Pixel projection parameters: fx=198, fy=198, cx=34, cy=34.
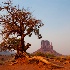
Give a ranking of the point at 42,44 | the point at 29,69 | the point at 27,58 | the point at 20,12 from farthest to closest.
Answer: the point at 42,44 < the point at 20,12 < the point at 27,58 < the point at 29,69

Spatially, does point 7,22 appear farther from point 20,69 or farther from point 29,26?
point 20,69

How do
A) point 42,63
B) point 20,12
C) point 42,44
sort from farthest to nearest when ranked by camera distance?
point 42,44
point 20,12
point 42,63

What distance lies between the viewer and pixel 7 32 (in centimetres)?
2505

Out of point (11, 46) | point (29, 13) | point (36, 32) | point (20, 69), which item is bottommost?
point (20, 69)

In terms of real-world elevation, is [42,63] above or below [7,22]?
below

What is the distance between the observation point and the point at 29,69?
19.3m

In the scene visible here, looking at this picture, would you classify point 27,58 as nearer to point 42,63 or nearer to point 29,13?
point 42,63

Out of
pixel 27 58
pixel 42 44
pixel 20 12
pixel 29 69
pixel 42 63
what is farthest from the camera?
pixel 42 44

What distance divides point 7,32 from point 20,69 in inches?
271

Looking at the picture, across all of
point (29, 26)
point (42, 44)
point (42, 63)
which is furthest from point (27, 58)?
point (42, 44)

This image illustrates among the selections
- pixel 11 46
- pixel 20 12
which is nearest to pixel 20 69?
pixel 11 46

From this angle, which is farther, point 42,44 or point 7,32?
point 42,44

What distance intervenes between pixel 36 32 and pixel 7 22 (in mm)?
3861

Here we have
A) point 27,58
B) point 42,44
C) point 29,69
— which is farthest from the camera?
point 42,44
